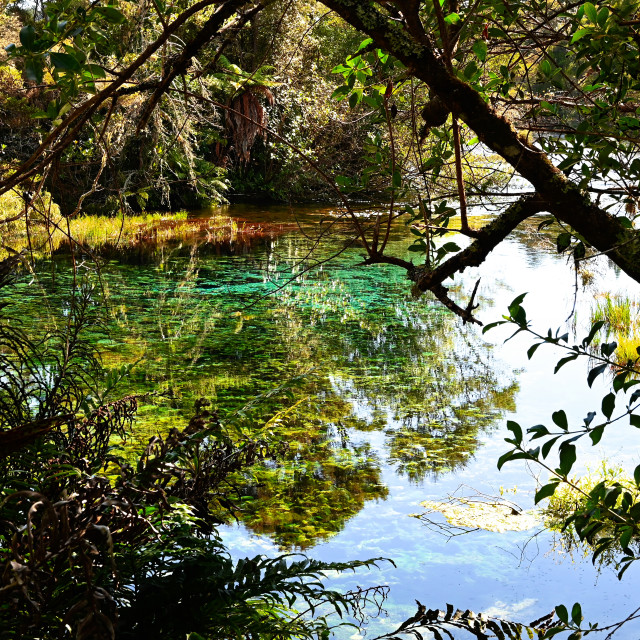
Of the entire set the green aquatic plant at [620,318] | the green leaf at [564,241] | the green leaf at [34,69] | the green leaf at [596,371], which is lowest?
the green aquatic plant at [620,318]

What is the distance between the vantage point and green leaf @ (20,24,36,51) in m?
0.84

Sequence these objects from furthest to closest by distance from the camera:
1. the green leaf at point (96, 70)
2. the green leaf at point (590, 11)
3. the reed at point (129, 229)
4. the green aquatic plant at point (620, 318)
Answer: the reed at point (129, 229) → the green aquatic plant at point (620, 318) → the green leaf at point (590, 11) → the green leaf at point (96, 70)

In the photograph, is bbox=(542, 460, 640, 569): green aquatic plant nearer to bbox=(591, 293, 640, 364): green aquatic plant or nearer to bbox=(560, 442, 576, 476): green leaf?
bbox=(591, 293, 640, 364): green aquatic plant

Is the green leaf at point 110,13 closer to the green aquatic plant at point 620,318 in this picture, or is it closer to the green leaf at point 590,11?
the green leaf at point 590,11

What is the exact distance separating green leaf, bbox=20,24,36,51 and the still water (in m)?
0.54

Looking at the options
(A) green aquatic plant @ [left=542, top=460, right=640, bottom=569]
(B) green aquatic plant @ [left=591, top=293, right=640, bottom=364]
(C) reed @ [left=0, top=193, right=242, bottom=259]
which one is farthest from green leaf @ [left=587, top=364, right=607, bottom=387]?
(C) reed @ [left=0, top=193, right=242, bottom=259]

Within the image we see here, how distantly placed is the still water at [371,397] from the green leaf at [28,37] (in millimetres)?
535

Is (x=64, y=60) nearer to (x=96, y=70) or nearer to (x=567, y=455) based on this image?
(x=96, y=70)

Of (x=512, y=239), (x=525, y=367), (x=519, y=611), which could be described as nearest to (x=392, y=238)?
(x=512, y=239)

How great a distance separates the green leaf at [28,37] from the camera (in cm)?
84

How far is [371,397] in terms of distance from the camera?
4.91 metres

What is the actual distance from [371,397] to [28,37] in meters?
4.21

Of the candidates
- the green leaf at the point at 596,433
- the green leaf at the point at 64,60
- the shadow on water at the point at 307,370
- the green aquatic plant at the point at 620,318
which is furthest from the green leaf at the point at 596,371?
the green aquatic plant at the point at 620,318

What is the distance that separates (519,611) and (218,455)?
135cm
